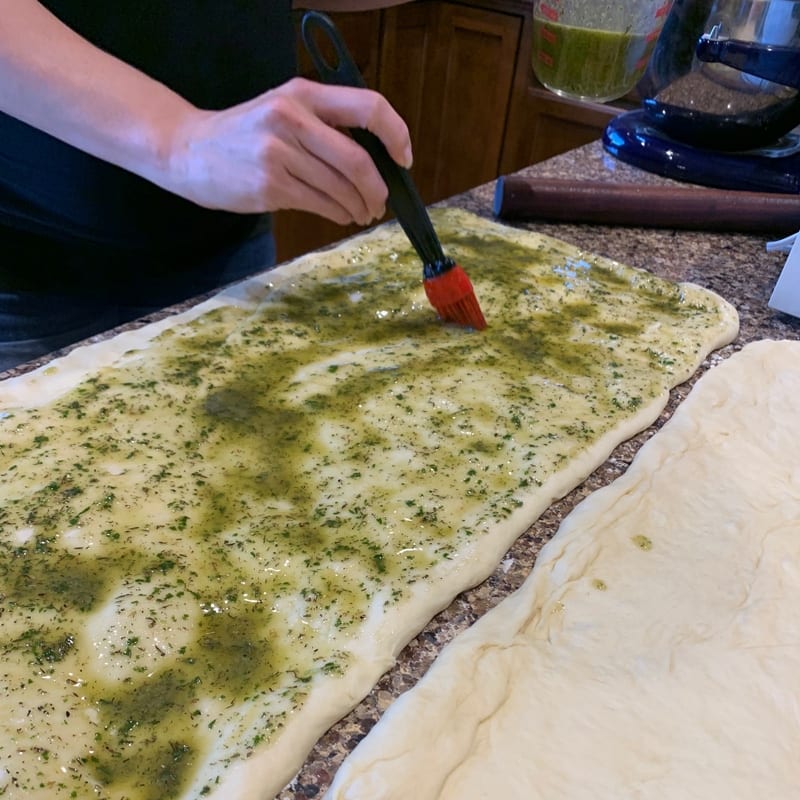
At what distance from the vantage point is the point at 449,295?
3.68 feet

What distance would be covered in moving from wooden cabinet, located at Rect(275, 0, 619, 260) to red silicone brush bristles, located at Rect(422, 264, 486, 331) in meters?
1.76

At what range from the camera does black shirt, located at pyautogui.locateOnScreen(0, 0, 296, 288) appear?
1110mm

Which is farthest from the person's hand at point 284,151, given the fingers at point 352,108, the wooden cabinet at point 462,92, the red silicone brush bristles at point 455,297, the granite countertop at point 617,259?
the wooden cabinet at point 462,92

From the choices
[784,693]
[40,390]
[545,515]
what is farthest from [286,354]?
[784,693]

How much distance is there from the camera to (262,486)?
0.83 metres

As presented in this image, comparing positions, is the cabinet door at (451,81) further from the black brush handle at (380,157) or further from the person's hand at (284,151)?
the person's hand at (284,151)

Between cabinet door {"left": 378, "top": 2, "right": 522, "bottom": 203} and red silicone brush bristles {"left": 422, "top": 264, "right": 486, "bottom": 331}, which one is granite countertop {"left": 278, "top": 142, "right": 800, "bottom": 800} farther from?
cabinet door {"left": 378, "top": 2, "right": 522, "bottom": 203}

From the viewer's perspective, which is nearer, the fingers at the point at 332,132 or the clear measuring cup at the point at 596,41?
the fingers at the point at 332,132

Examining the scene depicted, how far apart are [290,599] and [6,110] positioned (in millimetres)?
687

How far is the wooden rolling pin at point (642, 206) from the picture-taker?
148cm

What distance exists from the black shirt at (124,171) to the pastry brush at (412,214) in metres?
0.20

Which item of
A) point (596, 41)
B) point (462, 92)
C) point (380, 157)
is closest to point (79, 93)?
point (380, 157)

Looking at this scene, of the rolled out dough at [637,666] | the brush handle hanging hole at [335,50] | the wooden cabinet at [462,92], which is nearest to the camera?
the rolled out dough at [637,666]

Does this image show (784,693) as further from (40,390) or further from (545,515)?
(40,390)
